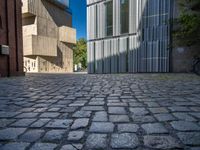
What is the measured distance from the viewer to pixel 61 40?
120ft

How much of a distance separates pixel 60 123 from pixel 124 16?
15.3m

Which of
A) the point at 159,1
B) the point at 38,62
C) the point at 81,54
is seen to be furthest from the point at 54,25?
the point at 159,1

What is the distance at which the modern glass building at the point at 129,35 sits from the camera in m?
14.4

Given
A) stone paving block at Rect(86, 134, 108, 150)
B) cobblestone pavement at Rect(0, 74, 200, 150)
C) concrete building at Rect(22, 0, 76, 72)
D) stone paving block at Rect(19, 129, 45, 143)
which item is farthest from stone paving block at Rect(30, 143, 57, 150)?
concrete building at Rect(22, 0, 76, 72)

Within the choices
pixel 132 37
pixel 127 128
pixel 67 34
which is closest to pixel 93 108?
pixel 127 128

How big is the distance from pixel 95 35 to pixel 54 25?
1910 cm

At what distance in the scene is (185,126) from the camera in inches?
84.4

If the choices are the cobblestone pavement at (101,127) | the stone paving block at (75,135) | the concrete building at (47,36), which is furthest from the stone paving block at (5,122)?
the concrete building at (47,36)

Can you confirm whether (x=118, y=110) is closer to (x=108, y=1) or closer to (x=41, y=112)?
(x=41, y=112)

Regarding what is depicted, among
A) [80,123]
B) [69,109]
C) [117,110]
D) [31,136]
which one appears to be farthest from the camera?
[69,109]

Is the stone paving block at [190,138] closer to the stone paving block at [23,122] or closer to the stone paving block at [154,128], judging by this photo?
the stone paving block at [154,128]

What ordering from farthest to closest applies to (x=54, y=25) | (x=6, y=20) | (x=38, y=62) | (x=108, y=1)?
(x=54, y=25), (x=38, y=62), (x=108, y=1), (x=6, y=20)

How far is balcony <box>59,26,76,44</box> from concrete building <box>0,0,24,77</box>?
955 inches

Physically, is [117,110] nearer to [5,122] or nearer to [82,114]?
[82,114]
